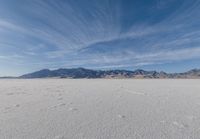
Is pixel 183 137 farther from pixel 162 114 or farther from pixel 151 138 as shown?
pixel 162 114

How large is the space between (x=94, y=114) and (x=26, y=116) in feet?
5.43

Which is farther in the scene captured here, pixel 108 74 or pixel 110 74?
pixel 110 74

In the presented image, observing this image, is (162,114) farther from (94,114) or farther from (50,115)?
(50,115)

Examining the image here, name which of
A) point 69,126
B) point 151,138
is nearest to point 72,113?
point 69,126

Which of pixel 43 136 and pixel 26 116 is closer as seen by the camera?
pixel 43 136

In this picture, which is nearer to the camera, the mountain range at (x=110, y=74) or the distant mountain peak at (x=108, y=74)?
the mountain range at (x=110, y=74)

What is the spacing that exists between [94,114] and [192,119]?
7.41 feet

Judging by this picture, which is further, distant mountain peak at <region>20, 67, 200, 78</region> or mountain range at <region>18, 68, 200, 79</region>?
distant mountain peak at <region>20, 67, 200, 78</region>

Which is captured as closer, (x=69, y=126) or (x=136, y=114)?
(x=69, y=126)

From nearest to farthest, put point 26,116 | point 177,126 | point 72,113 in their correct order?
point 177,126
point 26,116
point 72,113

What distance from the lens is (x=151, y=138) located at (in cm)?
274

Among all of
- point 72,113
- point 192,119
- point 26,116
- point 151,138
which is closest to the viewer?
point 151,138

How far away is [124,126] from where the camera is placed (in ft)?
10.9

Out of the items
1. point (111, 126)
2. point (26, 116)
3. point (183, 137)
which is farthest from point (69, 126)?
point (183, 137)
